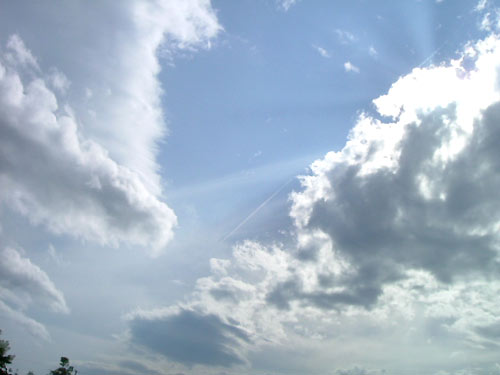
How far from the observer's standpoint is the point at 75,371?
139250 millimetres

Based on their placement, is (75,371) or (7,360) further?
(75,371)

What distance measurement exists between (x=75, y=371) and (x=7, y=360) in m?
36.6

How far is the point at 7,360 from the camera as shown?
358 feet
